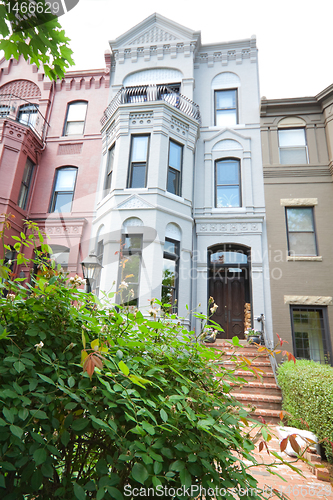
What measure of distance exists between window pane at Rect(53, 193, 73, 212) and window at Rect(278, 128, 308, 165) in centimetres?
870

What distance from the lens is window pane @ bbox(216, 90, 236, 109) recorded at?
44.9ft

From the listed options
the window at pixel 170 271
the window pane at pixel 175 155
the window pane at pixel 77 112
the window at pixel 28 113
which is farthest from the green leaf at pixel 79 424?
the window at pixel 28 113

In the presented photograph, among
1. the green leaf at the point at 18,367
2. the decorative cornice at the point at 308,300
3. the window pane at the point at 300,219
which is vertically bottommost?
the green leaf at the point at 18,367

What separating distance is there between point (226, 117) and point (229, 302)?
780 cm

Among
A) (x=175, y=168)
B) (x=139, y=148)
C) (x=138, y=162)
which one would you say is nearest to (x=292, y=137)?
(x=175, y=168)

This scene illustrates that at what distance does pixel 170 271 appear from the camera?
10859 mm

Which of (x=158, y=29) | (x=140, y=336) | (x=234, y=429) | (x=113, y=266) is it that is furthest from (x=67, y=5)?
(x=158, y=29)

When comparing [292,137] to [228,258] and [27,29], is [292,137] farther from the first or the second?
[27,29]

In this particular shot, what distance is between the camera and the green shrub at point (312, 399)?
15.8ft

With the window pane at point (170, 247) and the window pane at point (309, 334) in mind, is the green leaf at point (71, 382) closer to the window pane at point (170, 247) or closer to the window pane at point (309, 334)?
the window pane at point (170, 247)

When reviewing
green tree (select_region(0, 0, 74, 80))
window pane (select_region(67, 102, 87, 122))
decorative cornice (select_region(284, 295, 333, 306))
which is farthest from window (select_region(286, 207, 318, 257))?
green tree (select_region(0, 0, 74, 80))

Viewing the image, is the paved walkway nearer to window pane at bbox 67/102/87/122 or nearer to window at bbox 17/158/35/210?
window at bbox 17/158/35/210

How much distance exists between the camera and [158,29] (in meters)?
14.5

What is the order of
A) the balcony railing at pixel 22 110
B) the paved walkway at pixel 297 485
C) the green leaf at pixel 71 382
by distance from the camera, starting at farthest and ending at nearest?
the balcony railing at pixel 22 110 → the paved walkway at pixel 297 485 → the green leaf at pixel 71 382
